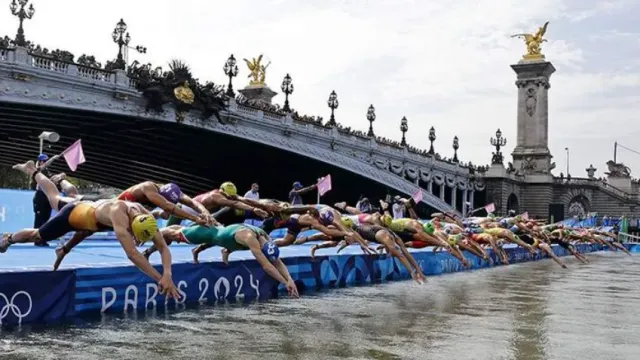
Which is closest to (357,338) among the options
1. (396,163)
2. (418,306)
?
(418,306)

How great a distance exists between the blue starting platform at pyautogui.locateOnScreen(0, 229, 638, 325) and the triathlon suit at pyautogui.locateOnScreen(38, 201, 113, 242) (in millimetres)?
636

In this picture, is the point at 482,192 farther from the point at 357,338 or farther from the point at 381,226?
the point at 357,338

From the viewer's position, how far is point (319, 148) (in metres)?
59.8

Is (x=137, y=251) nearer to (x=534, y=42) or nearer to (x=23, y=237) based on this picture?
(x=23, y=237)

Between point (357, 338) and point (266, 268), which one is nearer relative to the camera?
point (357, 338)

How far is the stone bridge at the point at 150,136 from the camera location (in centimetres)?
4044

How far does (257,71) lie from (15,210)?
6757 cm

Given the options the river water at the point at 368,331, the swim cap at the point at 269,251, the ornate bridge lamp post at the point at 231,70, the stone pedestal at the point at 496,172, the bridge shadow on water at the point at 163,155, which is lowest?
the river water at the point at 368,331

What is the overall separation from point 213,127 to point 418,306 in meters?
38.7

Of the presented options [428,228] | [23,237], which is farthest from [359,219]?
[23,237]

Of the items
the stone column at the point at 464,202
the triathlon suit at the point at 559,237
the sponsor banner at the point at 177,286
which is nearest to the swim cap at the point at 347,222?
the sponsor banner at the point at 177,286

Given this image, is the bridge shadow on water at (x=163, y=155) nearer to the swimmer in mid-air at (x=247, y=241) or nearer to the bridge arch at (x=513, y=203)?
the bridge arch at (x=513, y=203)

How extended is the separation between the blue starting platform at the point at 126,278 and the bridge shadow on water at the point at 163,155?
2554 centimetres

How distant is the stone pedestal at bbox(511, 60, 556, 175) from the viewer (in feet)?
316
